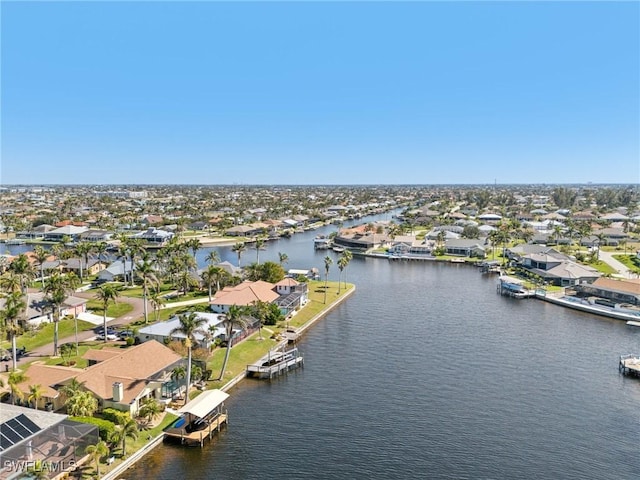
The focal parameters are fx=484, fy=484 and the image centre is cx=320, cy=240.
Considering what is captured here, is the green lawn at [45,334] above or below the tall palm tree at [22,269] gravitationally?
below

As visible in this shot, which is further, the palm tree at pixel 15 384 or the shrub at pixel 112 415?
the shrub at pixel 112 415

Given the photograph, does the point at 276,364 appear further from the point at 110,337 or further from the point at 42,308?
the point at 42,308

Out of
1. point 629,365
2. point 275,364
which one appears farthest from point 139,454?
point 629,365

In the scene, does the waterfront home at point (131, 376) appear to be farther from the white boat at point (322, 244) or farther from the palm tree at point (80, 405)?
the white boat at point (322, 244)

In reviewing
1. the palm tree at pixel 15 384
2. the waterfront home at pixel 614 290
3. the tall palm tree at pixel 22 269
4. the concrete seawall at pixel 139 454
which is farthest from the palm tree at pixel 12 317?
the waterfront home at pixel 614 290

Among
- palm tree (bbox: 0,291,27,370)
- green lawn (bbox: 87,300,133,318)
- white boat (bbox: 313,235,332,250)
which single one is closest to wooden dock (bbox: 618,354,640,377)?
palm tree (bbox: 0,291,27,370)

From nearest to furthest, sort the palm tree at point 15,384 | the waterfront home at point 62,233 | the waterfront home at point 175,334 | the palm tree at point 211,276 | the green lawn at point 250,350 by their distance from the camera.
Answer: the palm tree at point 15,384 < the green lawn at point 250,350 < the waterfront home at point 175,334 < the palm tree at point 211,276 < the waterfront home at point 62,233

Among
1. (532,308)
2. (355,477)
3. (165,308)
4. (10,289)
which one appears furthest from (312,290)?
(355,477)
